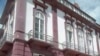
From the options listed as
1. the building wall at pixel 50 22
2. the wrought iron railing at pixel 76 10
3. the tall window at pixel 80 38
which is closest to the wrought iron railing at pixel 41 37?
the building wall at pixel 50 22

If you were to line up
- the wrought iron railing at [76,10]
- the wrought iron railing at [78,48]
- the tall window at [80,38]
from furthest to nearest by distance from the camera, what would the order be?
the wrought iron railing at [76,10]
the tall window at [80,38]
the wrought iron railing at [78,48]

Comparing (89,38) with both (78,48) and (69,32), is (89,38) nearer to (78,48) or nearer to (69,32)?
(78,48)

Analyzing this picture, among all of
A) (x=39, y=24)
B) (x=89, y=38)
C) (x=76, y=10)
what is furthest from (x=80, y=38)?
(x=39, y=24)

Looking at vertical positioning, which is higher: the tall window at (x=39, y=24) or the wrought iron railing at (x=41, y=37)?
the tall window at (x=39, y=24)

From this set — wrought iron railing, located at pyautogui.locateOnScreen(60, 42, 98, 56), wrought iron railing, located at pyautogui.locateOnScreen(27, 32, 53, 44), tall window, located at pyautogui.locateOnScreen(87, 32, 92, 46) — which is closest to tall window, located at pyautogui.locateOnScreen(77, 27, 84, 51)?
wrought iron railing, located at pyautogui.locateOnScreen(60, 42, 98, 56)

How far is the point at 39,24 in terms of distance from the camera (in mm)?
16406

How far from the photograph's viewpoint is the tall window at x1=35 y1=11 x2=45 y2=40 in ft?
51.7

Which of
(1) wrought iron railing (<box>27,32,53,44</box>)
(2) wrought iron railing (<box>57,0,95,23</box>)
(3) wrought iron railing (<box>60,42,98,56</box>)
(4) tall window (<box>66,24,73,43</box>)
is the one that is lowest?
(3) wrought iron railing (<box>60,42,98,56</box>)

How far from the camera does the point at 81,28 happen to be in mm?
21328

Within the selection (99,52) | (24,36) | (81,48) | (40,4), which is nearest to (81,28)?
(81,48)

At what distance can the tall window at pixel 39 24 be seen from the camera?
51.7 ft

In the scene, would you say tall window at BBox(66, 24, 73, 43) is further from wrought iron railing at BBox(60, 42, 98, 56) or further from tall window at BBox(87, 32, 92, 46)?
tall window at BBox(87, 32, 92, 46)

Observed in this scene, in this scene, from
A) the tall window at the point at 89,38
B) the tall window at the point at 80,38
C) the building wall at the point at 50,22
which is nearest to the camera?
the building wall at the point at 50,22

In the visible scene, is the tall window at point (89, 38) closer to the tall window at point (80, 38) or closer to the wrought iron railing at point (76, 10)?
the tall window at point (80, 38)
